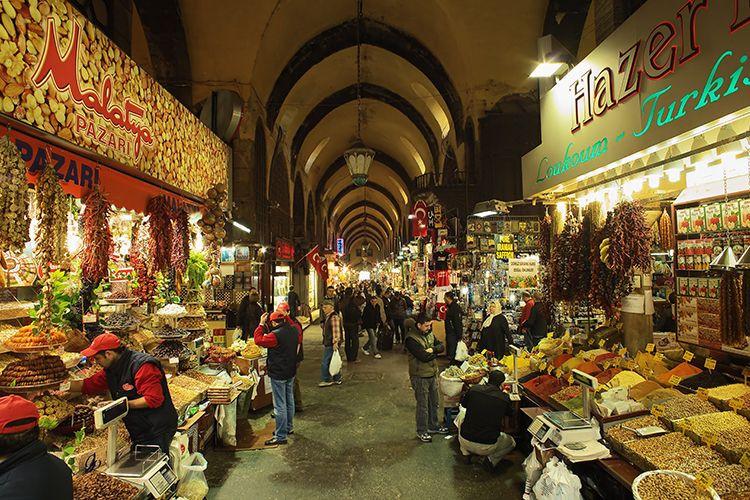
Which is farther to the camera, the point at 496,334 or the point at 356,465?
the point at 496,334

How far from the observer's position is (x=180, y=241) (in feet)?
17.9

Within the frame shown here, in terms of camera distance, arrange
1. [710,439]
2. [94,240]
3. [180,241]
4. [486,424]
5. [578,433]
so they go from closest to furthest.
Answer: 1. [710,439]
2. [578,433]
3. [94,240]
4. [486,424]
5. [180,241]

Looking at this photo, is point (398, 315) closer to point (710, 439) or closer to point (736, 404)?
point (736, 404)

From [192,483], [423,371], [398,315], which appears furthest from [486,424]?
[398,315]

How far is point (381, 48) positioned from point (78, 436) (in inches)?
598

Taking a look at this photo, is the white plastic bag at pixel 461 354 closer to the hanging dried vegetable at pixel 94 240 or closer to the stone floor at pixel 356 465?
the stone floor at pixel 356 465

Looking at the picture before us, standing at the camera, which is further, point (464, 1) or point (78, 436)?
point (464, 1)

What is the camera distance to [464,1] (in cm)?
1072

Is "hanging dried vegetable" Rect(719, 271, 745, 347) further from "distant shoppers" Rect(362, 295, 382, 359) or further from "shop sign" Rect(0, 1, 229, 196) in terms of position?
"distant shoppers" Rect(362, 295, 382, 359)

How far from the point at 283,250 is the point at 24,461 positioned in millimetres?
13014

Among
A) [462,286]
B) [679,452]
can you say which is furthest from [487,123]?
[679,452]

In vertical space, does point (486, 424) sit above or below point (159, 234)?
below

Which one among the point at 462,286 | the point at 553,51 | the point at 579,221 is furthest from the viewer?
the point at 462,286

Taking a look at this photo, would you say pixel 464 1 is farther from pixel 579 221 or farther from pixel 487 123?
pixel 579 221
